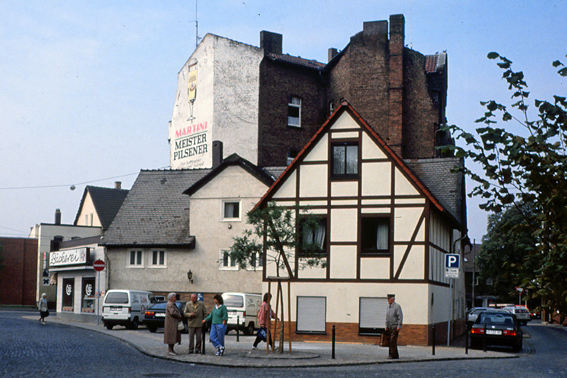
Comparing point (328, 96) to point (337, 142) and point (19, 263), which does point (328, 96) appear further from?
point (19, 263)

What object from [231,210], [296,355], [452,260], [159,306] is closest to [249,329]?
[159,306]

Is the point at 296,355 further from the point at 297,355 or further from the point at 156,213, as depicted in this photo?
the point at 156,213

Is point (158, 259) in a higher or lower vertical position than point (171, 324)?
higher

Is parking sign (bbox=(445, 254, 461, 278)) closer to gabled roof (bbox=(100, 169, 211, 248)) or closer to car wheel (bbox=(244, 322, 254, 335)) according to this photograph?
Answer: car wheel (bbox=(244, 322, 254, 335))

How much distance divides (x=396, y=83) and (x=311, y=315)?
20103 millimetres

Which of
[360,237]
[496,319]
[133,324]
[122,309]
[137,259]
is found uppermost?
[360,237]

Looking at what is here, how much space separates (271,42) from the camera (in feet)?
160

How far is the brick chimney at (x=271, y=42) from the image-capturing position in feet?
159

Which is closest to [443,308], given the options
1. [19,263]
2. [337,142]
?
[337,142]

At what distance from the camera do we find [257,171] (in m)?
39.0

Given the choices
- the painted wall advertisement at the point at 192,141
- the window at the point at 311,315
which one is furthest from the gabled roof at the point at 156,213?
the window at the point at 311,315

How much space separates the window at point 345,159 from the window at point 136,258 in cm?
1532

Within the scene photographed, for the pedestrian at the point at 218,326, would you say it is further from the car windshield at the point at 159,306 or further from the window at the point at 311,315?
the car windshield at the point at 159,306

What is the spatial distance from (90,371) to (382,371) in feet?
21.2
